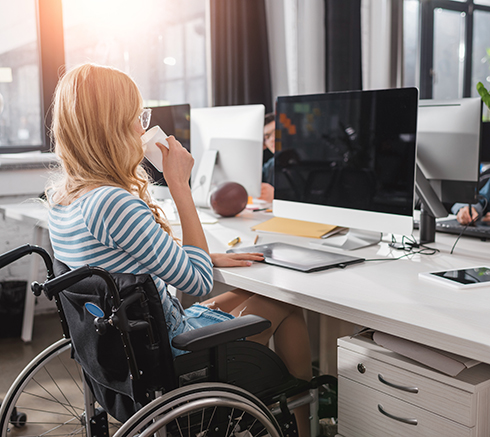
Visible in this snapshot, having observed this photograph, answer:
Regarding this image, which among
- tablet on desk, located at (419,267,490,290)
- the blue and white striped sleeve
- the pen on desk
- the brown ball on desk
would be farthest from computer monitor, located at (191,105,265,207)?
the blue and white striped sleeve

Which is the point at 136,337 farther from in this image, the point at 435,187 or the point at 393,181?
the point at 435,187

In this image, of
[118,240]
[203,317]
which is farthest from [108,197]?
[203,317]

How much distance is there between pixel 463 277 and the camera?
4.12 ft

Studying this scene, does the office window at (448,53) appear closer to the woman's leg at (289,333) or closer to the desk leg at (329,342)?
the desk leg at (329,342)

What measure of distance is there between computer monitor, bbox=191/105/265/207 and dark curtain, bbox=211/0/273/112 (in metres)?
1.34

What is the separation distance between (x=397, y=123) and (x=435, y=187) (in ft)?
1.27

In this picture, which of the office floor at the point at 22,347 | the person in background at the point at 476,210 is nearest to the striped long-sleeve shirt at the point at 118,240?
the person in background at the point at 476,210

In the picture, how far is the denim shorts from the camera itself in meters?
1.15

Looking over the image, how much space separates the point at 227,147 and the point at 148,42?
5.98 ft

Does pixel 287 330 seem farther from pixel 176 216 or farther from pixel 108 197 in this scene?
pixel 176 216

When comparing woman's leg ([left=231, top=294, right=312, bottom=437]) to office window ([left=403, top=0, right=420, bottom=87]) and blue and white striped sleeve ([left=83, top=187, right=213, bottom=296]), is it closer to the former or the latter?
blue and white striped sleeve ([left=83, top=187, right=213, bottom=296])

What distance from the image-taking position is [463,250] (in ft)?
5.36

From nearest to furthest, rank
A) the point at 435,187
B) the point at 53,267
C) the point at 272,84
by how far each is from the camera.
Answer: the point at 53,267 < the point at 435,187 < the point at 272,84

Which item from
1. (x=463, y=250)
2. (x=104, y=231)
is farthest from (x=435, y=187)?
(x=104, y=231)
